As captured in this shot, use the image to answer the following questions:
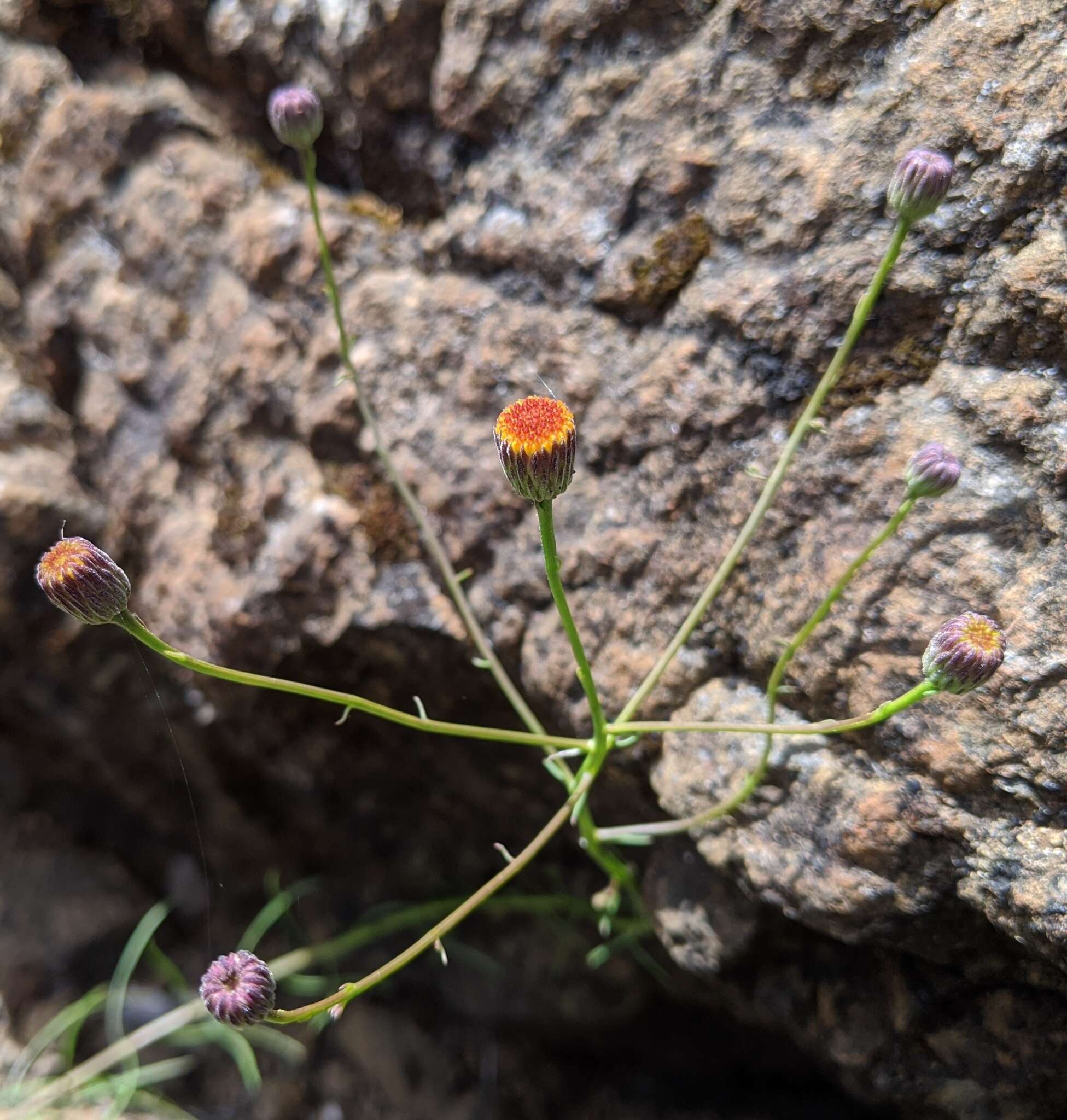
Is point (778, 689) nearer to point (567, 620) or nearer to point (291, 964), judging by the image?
point (567, 620)

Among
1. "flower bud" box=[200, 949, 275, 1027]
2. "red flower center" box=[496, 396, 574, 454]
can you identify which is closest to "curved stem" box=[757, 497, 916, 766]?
"red flower center" box=[496, 396, 574, 454]

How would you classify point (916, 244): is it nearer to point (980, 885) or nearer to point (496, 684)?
point (980, 885)

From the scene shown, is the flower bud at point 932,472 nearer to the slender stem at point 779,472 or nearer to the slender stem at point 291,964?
the slender stem at point 779,472

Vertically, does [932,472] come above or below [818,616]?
above

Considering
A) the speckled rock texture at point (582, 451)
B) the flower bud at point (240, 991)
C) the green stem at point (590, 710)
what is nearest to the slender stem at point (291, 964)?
the speckled rock texture at point (582, 451)

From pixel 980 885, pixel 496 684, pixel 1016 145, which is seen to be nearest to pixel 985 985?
pixel 980 885

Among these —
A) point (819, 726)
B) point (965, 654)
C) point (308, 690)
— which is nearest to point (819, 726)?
point (819, 726)
